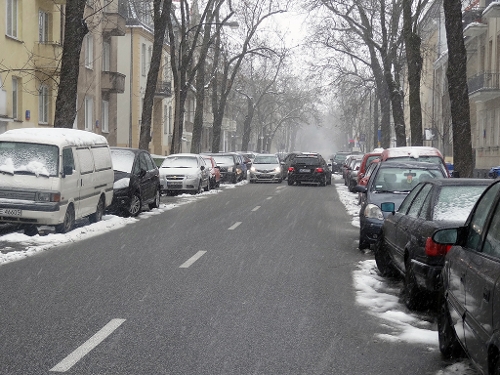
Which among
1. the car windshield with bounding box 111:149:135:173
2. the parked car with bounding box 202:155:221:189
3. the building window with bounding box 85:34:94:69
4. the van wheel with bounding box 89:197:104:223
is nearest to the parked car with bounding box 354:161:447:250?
the van wheel with bounding box 89:197:104:223

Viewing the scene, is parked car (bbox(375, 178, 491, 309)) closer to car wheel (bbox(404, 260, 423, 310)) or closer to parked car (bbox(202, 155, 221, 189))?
car wheel (bbox(404, 260, 423, 310))

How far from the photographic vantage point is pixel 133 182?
2020 cm

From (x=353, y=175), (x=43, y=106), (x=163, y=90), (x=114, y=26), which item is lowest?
(x=353, y=175)

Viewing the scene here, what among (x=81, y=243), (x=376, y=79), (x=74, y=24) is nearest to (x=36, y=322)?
(x=81, y=243)

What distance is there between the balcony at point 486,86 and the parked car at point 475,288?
3520cm

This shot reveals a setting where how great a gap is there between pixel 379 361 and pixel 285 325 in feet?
4.60

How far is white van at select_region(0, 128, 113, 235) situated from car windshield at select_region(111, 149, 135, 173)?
386cm

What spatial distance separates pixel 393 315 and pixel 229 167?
115ft

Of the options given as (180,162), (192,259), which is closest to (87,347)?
(192,259)

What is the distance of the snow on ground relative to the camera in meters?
6.86

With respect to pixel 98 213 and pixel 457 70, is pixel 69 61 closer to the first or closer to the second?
pixel 98 213

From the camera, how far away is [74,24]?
21.0m

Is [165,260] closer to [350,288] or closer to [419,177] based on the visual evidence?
[350,288]

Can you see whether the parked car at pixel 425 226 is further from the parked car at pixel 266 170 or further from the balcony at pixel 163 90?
the balcony at pixel 163 90
